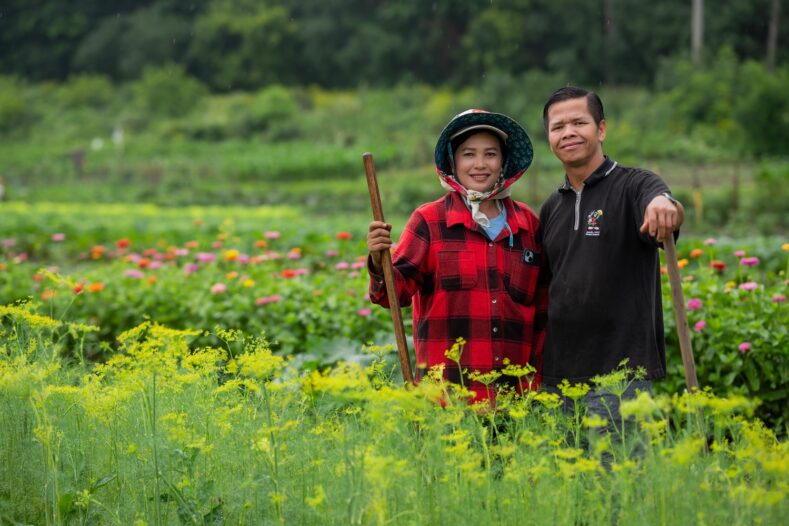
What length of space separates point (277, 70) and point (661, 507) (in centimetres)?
4612

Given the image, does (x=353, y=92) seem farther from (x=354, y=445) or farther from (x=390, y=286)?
(x=354, y=445)

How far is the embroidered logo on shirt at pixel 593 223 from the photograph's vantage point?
10.3ft

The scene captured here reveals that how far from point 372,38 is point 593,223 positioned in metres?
44.1

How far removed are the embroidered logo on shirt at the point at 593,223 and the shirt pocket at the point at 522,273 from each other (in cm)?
25

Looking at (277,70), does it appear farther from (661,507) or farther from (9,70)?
(661,507)

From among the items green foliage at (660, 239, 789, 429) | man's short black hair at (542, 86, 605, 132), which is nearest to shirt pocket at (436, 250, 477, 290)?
man's short black hair at (542, 86, 605, 132)

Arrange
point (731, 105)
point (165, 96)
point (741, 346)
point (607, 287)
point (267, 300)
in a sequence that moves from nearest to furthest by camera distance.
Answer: point (607, 287), point (741, 346), point (267, 300), point (731, 105), point (165, 96)

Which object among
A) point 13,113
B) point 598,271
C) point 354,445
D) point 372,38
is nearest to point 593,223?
point 598,271

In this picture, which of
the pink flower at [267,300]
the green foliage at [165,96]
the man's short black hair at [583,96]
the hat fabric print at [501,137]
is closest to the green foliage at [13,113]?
the green foliage at [165,96]

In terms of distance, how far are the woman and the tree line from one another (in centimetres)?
2955

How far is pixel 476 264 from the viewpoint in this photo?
10.8 feet

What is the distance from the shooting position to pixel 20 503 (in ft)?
9.87

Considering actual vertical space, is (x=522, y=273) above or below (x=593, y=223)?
below

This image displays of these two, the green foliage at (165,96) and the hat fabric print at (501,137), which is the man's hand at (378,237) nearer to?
the hat fabric print at (501,137)
